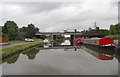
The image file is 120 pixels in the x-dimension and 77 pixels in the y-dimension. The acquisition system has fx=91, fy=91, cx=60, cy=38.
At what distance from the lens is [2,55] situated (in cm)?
1037

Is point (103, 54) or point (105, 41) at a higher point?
point (105, 41)

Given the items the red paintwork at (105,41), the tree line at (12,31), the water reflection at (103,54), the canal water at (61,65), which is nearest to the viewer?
the canal water at (61,65)

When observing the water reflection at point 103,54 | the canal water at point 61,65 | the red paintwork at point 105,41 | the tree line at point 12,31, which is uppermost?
the tree line at point 12,31

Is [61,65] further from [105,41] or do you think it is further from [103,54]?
[105,41]

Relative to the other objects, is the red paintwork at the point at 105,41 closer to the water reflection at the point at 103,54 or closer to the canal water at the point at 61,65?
the water reflection at the point at 103,54

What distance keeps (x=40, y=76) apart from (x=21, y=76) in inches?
48.7

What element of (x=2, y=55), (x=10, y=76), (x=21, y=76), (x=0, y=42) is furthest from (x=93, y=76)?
(x=0, y=42)

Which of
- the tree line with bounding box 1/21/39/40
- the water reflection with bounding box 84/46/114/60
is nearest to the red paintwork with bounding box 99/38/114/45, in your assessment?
the water reflection with bounding box 84/46/114/60

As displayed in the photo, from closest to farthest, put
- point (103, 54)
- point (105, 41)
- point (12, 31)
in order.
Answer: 1. point (103, 54)
2. point (105, 41)
3. point (12, 31)

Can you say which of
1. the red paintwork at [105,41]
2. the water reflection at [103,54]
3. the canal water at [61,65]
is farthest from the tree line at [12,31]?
the red paintwork at [105,41]

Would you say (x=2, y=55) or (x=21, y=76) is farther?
(x=2, y=55)

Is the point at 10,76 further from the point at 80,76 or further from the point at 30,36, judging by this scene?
the point at 30,36

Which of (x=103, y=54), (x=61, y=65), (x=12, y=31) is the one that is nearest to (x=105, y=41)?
(x=103, y=54)

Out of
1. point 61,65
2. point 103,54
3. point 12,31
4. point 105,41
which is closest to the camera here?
point 61,65
